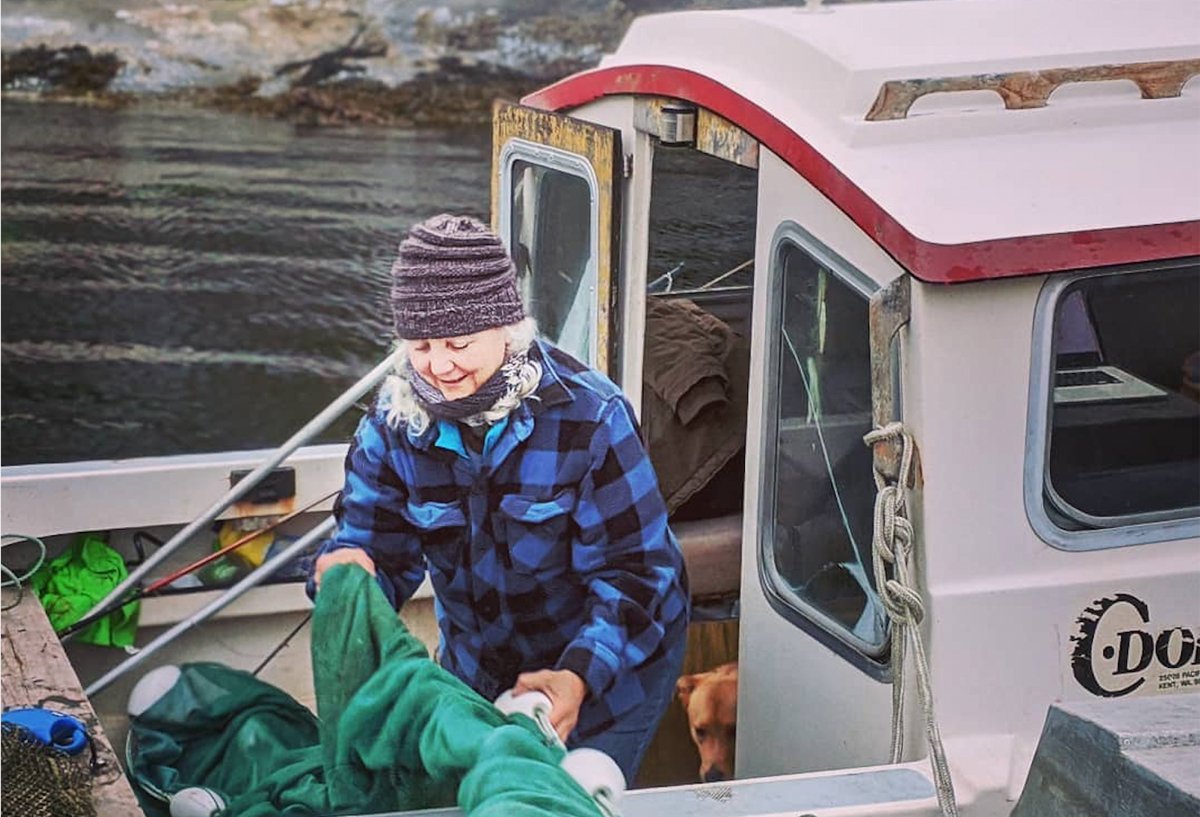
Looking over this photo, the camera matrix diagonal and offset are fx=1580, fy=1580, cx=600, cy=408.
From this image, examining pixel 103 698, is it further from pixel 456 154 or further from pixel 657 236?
pixel 456 154

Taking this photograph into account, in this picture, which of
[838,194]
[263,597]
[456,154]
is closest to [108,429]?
[456,154]

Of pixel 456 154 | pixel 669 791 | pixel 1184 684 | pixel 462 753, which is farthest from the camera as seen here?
pixel 456 154

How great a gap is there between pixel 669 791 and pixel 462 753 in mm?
391

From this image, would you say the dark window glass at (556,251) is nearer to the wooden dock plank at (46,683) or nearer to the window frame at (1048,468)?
the window frame at (1048,468)

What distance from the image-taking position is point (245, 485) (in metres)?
4.40

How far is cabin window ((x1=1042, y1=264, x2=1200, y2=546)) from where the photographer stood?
2.81 m

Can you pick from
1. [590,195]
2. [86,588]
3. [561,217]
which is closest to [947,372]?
[590,195]

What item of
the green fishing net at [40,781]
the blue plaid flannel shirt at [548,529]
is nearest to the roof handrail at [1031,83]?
the blue plaid flannel shirt at [548,529]

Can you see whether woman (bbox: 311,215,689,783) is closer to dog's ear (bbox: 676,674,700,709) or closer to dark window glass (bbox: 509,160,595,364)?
dog's ear (bbox: 676,674,700,709)

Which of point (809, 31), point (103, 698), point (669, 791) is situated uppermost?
point (809, 31)

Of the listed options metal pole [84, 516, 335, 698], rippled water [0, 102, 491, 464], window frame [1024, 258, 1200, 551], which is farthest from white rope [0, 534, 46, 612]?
rippled water [0, 102, 491, 464]

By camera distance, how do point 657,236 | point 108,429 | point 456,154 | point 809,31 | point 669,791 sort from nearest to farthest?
point 669,791, point 809,31, point 657,236, point 108,429, point 456,154

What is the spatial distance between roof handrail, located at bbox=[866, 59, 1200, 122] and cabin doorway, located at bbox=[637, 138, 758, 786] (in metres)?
0.78

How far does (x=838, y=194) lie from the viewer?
9.42 feet
